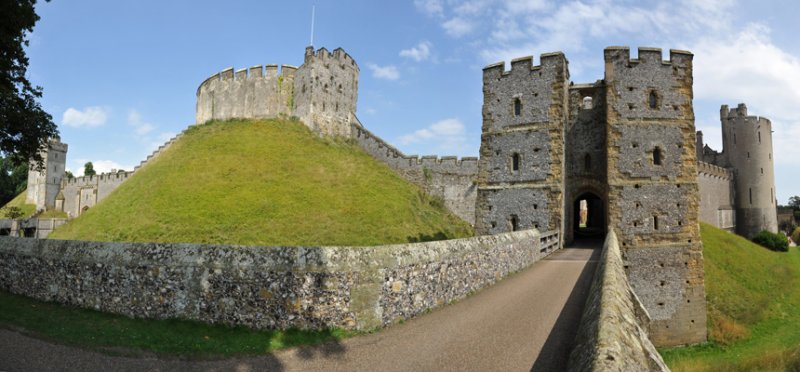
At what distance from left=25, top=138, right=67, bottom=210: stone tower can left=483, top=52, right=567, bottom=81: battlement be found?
75.1 meters

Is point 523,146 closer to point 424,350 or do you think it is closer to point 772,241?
point 424,350

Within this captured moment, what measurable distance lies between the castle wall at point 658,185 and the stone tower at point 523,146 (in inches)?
118

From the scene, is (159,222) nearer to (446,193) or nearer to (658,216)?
(446,193)

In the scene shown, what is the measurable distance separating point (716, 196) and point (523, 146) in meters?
44.6

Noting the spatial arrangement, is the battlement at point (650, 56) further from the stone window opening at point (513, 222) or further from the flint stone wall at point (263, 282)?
the flint stone wall at point (263, 282)

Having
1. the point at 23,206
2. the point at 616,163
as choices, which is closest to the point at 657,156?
the point at 616,163

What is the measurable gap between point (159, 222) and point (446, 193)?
2443 centimetres

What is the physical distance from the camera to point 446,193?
135 feet

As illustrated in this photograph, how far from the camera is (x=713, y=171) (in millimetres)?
54312

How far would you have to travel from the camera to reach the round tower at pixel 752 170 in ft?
183

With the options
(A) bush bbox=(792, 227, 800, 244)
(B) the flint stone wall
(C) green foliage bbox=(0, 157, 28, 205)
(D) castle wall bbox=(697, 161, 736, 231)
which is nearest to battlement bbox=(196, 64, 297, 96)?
(B) the flint stone wall

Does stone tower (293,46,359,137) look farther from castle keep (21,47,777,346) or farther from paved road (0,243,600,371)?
paved road (0,243,600,371)

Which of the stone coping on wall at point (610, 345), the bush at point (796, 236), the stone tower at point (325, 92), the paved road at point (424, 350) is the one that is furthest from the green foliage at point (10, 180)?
the bush at point (796, 236)

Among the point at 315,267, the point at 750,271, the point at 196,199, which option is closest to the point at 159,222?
the point at 196,199
